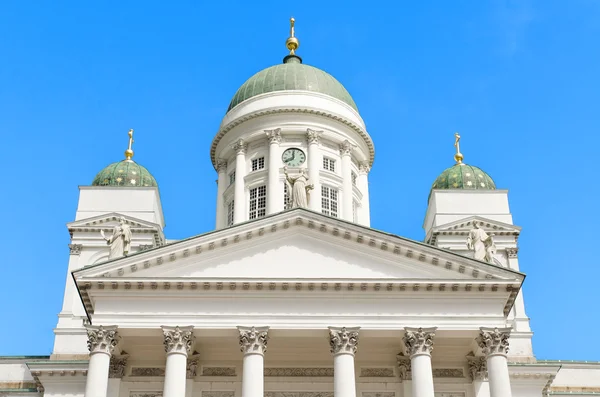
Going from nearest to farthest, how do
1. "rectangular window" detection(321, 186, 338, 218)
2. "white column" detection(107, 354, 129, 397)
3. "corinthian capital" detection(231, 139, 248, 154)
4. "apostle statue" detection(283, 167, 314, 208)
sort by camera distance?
1. "white column" detection(107, 354, 129, 397)
2. "apostle statue" detection(283, 167, 314, 208)
3. "rectangular window" detection(321, 186, 338, 218)
4. "corinthian capital" detection(231, 139, 248, 154)

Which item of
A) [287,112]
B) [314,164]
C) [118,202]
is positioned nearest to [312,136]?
[314,164]

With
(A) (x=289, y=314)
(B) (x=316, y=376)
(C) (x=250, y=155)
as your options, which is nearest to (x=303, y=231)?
(A) (x=289, y=314)

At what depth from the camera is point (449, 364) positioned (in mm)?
32938

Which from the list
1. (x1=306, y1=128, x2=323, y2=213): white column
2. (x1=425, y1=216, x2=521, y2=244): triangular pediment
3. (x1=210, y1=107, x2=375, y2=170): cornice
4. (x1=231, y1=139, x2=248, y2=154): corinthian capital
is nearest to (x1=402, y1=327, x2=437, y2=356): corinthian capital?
(x1=425, y1=216, x2=521, y2=244): triangular pediment

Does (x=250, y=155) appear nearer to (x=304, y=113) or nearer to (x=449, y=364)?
(x=304, y=113)

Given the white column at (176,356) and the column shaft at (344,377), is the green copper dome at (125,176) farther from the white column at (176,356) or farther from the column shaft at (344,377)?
the column shaft at (344,377)

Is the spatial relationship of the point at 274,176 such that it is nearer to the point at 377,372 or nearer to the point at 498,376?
the point at 377,372

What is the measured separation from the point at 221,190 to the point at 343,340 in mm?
19388

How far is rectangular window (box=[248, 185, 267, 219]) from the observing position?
44.4 metres

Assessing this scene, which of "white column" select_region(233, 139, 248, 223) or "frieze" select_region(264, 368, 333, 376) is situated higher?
"white column" select_region(233, 139, 248, 223)

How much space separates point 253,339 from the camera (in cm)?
2967

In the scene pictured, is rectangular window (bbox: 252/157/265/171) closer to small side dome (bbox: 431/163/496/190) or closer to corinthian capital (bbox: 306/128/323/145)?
corinthian capital (bbox: 306/128/323/145)

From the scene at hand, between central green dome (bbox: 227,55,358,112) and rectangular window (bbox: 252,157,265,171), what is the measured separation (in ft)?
13.0

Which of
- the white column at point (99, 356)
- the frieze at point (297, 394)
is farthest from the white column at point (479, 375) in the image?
the white column at point (99, 356)
